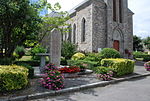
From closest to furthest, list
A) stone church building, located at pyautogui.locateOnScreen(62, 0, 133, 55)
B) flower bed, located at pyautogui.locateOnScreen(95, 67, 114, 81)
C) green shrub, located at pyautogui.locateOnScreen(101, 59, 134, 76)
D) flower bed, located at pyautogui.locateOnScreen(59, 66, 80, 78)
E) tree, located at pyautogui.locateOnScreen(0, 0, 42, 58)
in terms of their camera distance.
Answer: tree, located at pyautogui.locateOnScreen(0, 0, 42, 58), flower bed, located at pyautogui.locateOnScreen(95, 67, 114, 81), flower bed, located at pyautogui.locateOnScreen(59, 66, 80, 78), green shrub, located at pyautogui.locateOnScreen(101, 59, 134, 76), stone church building, located at pyautogui.locateOnScreen(62, 0, 133, 55)

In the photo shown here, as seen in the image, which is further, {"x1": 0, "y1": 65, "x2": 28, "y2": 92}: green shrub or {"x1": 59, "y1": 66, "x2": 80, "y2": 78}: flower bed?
{"x1": 59, "y1": 66, "x2": 80, "y2": 78}: flower bed

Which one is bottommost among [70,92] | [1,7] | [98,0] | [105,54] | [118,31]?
[70,92]

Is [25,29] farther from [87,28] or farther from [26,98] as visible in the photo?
[87,28]

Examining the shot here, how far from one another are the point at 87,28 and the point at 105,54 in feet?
23.8

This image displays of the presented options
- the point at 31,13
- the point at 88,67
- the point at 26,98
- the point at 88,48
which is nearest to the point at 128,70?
the point at 88,67

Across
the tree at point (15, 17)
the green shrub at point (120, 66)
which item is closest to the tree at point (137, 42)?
the green shrub at point (120, 66)

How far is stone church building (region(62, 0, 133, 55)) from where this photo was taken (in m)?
17.0

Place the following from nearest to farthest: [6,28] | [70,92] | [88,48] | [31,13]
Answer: [70,92], [31,13], [6,28], [88,48]

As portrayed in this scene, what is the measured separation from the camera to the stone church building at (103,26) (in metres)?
17.0

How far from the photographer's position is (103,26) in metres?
17.9

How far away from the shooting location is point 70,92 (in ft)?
16.6

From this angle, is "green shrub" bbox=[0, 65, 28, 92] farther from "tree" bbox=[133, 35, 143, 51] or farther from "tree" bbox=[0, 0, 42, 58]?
"tree" bbox=[133, 35, 143, 51]

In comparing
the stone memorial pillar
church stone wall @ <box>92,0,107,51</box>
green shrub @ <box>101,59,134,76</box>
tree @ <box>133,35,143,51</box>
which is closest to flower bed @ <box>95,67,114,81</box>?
green shrub @ <box>101,59,134,76</box>

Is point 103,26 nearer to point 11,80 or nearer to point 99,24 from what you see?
point 99,24
